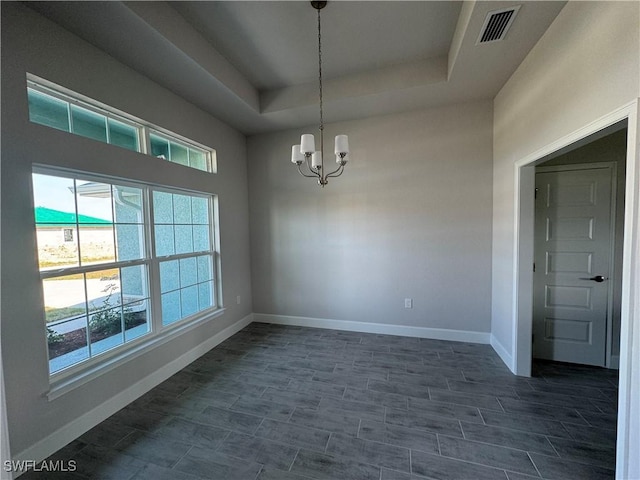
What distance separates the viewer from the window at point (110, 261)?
186cm

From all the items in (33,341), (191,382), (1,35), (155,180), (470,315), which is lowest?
(191,382)

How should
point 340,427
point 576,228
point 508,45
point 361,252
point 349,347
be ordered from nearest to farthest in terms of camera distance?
point 340,427 → point 508,45 → point 576,228 → point 349,347 → point 361,252

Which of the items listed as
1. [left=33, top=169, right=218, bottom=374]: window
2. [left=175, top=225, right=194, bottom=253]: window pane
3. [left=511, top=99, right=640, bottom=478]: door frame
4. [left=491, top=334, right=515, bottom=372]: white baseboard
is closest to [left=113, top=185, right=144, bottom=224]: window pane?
[left=33, top=169, right=218, bottom=374]: window

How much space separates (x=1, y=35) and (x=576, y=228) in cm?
495

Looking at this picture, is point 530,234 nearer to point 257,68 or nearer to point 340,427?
point 340,427

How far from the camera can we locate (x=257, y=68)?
284cm

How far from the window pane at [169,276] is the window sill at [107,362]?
0.45 metres

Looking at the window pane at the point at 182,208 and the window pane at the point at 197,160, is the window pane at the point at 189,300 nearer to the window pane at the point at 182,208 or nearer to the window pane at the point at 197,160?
the window pane at the point at 182,208

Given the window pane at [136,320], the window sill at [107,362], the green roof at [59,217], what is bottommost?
the window sill at [107,362]

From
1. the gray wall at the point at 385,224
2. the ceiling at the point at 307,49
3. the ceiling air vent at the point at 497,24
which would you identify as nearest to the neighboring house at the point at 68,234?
the ceiling at the point at 307,49

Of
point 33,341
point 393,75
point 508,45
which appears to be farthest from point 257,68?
point 33,341

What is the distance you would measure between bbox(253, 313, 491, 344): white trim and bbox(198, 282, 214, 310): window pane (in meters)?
1.00

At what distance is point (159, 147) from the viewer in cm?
272

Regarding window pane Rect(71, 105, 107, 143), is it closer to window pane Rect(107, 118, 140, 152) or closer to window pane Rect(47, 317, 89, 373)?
window pane Rect(107, 118, 140, 152)
